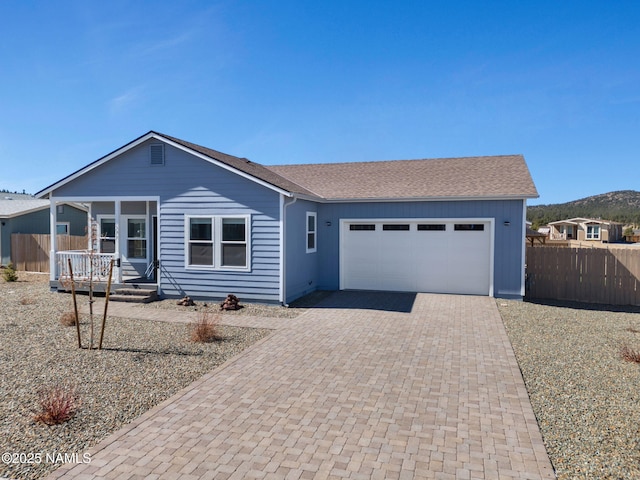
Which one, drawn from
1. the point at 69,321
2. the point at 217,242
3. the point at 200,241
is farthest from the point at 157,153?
the point at 69,321

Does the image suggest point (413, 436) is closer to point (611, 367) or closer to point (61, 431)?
point (61, 431)

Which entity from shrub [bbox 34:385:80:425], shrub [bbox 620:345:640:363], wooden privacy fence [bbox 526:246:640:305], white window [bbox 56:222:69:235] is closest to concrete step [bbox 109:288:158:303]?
shrub [bbox 34:385:80:425]

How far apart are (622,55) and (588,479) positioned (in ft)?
52.8

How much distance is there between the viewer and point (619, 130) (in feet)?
88.4

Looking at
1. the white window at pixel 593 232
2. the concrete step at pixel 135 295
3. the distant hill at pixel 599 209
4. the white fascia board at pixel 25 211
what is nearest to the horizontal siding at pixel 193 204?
the concrete step at pixel 135 295

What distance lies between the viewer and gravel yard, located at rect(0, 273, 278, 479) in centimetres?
427

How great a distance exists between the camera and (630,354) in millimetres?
7121

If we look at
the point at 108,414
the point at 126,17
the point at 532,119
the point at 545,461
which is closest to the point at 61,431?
the point at 108,414

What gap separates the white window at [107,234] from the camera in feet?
47.5

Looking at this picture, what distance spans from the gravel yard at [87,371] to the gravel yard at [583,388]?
4.67 meters

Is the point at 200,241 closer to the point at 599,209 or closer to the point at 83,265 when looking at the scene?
the point at 83,265

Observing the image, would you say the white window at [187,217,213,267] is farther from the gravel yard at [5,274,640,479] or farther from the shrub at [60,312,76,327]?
the shrub at [60,312,76,327]

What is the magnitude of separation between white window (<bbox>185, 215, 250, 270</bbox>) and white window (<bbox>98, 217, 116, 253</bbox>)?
12.0ft

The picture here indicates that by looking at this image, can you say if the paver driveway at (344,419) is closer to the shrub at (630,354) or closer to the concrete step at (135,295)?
the shrub at (630,354)
